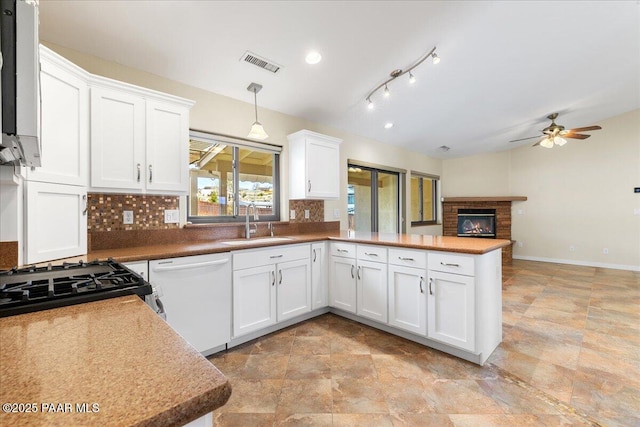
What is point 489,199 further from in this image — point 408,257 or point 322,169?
point 408,257

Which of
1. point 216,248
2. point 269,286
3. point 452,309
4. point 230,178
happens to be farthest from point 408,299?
point 230,178

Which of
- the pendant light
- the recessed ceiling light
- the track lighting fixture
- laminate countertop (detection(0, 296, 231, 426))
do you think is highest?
the track lighting fixture

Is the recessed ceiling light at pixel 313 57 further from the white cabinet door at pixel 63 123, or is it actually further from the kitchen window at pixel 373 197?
the kitchen window at pixel 373 197

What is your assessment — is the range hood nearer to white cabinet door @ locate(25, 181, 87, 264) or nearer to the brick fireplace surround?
white cabinet door @ locate(25, 181, 87, 264)

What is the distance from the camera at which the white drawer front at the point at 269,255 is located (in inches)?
96.5

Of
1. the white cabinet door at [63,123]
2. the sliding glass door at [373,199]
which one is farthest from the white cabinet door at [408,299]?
the white cabinet door at [63,123]

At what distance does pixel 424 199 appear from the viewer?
6656 mm

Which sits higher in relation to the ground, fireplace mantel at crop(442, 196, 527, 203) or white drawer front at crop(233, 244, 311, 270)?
fireplace mantel at crop(442, 196, 527, 203)

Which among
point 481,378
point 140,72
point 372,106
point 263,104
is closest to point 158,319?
point 481,378

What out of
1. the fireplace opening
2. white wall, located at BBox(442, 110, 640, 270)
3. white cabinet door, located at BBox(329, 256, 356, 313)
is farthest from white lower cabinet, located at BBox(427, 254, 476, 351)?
white wall, located at BBox(442, 110, 640, 270)

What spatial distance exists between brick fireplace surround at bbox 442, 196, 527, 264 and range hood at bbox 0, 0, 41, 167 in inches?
288

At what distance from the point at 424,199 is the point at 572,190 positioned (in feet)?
9.72

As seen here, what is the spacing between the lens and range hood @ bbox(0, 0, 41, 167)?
2.43 ft

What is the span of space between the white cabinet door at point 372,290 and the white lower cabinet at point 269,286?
0.53 m
